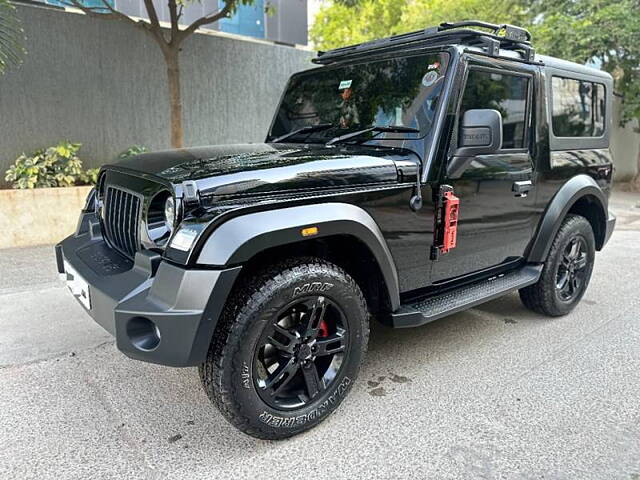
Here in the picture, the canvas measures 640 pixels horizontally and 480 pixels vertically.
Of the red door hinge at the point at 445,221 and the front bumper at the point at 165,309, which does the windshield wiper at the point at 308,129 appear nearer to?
the red door hinge at the point at 445,221

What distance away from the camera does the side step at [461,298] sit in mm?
2871

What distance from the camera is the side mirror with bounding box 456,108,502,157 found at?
282 cm

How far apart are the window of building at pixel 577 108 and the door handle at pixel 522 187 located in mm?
565

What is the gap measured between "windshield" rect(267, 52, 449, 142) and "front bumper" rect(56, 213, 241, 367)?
151cm

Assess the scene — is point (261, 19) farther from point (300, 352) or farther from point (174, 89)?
point (300, 352)

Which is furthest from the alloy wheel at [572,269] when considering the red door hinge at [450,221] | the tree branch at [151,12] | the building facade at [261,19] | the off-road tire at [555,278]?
the building facade at [261,19]

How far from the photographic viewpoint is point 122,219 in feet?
8.86

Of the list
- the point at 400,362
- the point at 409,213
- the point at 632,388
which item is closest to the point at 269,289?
the point at 409,213

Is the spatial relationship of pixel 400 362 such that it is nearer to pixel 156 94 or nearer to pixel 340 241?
pixel 340 241

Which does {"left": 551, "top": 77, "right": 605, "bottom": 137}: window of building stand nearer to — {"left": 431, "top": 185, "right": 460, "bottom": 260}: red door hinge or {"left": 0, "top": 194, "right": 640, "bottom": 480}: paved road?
{"left": 431, "top": 185, "right": 460, "bottom": 260}: red door hinge

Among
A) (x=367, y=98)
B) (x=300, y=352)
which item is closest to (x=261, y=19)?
(x=367, y=98)

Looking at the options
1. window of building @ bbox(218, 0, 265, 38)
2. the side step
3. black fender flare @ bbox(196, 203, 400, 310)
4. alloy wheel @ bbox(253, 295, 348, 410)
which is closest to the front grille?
black fender flare @ bbox(196, 203, 400, 310)

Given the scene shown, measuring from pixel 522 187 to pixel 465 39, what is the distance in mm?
1074

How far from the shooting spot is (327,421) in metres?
2.67
